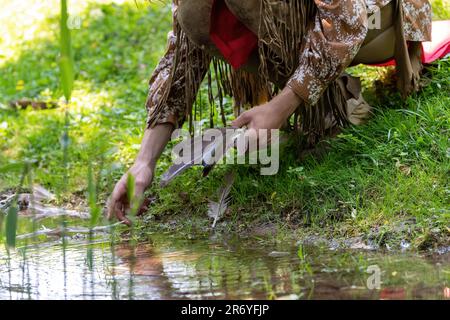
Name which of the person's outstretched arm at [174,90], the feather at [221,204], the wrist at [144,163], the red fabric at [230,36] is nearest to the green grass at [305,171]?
the feather at [221,204]

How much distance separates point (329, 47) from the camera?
321cm

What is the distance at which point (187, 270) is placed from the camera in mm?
2873

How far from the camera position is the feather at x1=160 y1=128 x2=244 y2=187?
3412 millimetres

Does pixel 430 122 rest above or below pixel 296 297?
above

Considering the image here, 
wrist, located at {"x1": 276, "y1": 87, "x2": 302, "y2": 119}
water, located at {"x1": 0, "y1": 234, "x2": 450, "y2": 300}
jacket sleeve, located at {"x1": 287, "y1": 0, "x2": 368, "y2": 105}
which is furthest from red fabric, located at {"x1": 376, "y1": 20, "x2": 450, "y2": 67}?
water, located at {"x1": 0, "y1": 234, "x2": 450, "y2": 300}

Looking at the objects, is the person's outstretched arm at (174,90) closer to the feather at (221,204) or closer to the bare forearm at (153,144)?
the bare forearm at (153,144)

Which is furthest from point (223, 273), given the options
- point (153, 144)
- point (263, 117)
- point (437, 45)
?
point (437, 45)

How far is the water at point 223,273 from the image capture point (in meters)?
2.50

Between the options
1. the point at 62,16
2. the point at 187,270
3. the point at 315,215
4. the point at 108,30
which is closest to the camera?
the point at 62,16

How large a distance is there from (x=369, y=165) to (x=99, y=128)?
7.03ft

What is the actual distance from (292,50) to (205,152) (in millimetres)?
551

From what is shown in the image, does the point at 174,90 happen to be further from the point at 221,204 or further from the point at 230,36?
the point at 221,204
